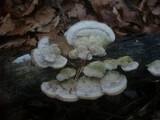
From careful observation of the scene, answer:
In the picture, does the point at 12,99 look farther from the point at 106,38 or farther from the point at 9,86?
the point at 106,38

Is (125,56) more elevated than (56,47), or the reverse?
(56,47)

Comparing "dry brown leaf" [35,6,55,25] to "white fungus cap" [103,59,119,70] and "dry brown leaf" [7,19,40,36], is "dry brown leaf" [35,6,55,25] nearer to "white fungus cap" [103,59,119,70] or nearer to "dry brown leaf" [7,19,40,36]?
"dry brown leaf" [7,19,40,36]

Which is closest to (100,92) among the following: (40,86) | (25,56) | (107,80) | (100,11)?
(107,80)

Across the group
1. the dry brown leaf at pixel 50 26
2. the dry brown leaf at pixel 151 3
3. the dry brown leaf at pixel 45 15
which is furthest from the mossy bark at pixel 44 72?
the dry brown leaf at pixel 151 3

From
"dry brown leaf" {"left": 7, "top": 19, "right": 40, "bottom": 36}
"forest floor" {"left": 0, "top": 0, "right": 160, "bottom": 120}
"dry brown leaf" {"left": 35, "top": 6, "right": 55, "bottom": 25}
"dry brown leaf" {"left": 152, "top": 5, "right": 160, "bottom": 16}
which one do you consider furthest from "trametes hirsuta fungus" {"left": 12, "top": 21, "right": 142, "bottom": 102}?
"dry brown leaf" {"left": 152, "top": 5, "right": 160, "bottom": 16}

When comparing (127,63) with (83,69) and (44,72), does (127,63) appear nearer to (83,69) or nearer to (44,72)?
(83,69)
